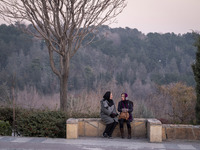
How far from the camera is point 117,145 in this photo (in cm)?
776

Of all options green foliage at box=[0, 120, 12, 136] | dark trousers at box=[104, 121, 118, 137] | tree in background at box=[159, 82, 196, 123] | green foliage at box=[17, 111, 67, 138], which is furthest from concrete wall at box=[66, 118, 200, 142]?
tree in background at box=[159, 82, 196, 123]

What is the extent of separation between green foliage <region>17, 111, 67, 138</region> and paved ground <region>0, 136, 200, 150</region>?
47cm

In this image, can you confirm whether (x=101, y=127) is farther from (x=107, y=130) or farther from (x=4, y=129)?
(x=4, y=129)

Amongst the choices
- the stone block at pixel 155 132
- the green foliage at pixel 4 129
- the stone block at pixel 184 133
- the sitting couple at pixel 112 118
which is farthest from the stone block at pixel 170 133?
the green foliage at pixel 4 129

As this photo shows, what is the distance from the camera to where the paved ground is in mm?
7207

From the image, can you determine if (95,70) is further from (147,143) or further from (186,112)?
(147,143)

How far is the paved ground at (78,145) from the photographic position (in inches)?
284

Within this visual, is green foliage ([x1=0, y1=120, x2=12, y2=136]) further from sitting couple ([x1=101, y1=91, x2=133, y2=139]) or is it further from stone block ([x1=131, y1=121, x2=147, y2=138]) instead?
stone block ([x1=131, y1=121, x2=147, y2=138])

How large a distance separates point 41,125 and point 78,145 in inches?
62.9

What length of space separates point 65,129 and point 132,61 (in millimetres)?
47472

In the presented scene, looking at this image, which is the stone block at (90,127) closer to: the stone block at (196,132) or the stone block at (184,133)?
the stone block at (184,133)

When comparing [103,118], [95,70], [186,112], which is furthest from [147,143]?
[95,70]

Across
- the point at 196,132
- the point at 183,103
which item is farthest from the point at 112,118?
the point at 183,103

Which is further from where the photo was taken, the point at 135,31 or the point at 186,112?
the point at 135,31
